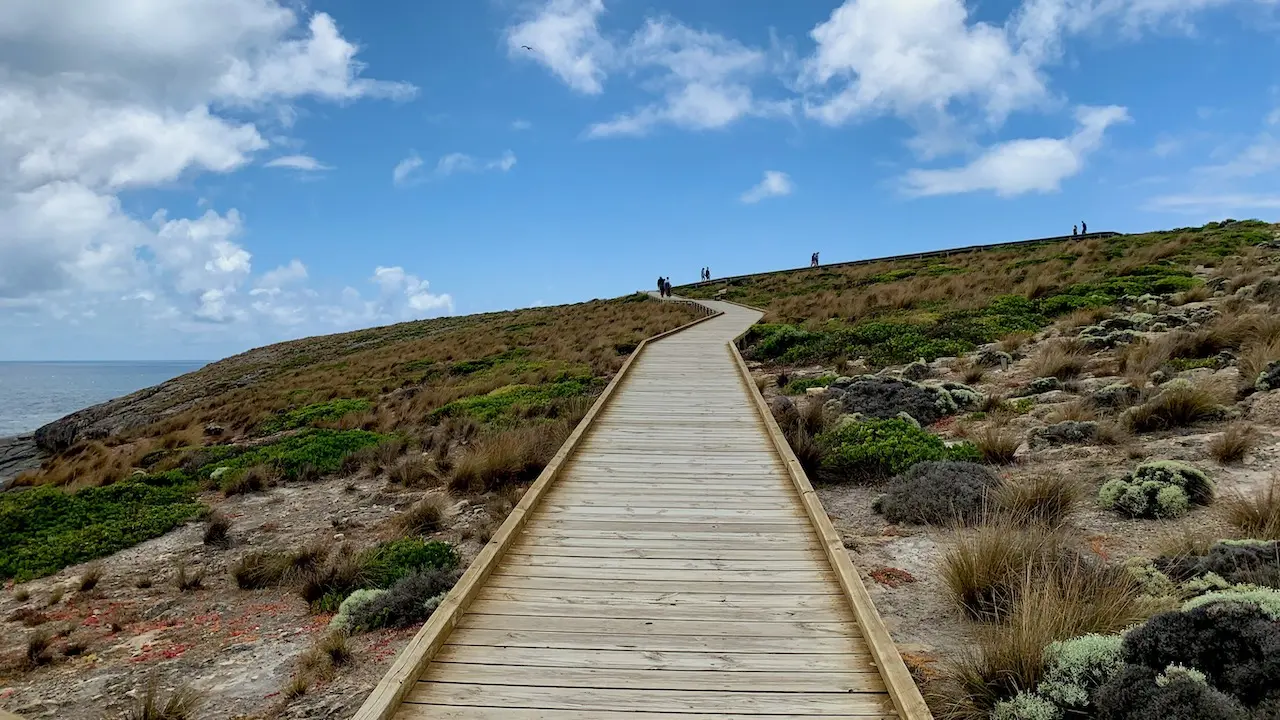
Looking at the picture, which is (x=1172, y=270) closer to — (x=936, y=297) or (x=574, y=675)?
(x=936, y=297)

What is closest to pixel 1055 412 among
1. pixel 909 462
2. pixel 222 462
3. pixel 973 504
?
pixel 909 462

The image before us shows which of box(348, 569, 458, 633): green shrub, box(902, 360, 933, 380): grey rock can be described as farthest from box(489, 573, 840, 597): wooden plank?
box(902, 360, 933, 380): grey rock

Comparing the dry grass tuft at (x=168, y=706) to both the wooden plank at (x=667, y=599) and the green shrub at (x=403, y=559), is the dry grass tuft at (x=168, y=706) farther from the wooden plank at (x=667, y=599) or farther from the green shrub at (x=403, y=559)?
the wooden plank at (x=667, y=599)

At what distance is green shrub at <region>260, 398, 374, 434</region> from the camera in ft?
58.2

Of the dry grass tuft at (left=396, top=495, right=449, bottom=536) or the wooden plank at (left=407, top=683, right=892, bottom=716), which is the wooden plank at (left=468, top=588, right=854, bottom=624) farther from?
the dry grass tuft at (left=396, top=495, right=449, bottom=536)

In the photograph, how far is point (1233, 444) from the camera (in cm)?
725

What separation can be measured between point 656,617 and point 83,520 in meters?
10.3

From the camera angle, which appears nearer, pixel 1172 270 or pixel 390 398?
pixel 390 398

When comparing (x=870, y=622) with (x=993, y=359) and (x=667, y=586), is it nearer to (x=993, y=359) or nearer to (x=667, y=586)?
(x=667, y=586)

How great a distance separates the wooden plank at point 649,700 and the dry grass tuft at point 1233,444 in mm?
5911

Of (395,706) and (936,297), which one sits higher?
(936,297)

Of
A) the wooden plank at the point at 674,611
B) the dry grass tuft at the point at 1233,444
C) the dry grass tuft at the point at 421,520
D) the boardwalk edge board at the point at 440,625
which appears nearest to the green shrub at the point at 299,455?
the dry grass tuft at the point at 421,520

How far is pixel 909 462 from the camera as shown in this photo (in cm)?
854

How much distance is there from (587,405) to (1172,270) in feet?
65.9
